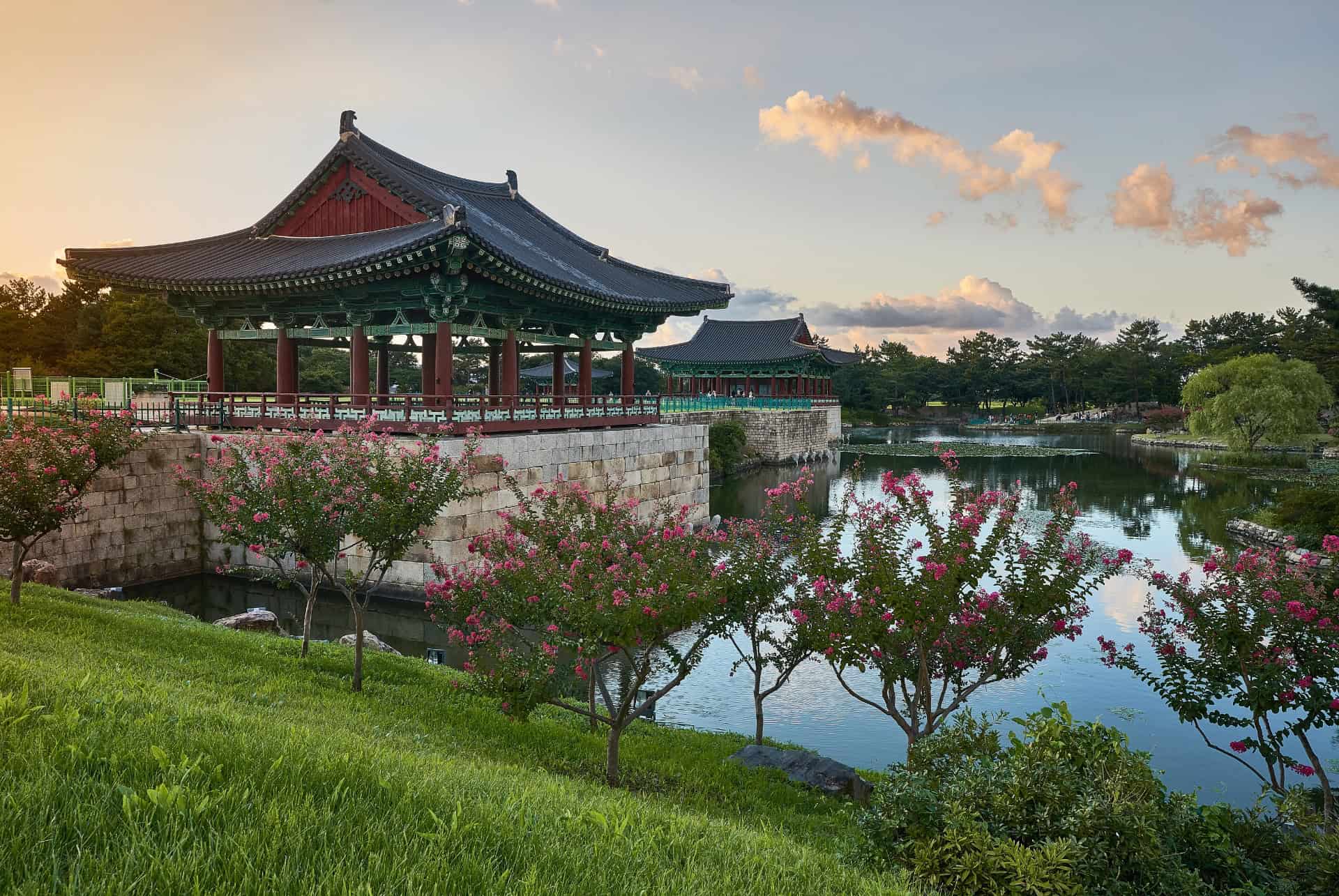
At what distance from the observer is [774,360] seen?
62.5 m

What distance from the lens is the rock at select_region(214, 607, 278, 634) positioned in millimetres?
14812

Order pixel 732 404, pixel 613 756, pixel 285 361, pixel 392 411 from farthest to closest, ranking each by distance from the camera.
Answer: pixel 732 404 < pixel 285 361 < pixel 392 411 < pixel 613 756

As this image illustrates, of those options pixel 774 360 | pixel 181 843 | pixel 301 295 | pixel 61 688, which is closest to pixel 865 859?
pixel 181 843

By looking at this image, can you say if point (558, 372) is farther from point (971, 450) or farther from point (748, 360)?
point (971, 450)

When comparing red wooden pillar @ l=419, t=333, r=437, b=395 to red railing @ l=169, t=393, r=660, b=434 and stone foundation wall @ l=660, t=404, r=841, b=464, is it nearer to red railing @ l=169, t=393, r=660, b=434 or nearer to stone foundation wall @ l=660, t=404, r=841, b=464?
red railing @ l=169, t=393, r=660, b=434

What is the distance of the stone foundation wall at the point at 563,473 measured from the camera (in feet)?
59.9

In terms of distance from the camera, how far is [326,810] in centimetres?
439

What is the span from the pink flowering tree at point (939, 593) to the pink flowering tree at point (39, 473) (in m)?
10.7

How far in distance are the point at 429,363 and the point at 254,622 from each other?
9.21 metres

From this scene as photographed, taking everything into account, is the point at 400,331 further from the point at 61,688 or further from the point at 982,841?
the point at 982,841

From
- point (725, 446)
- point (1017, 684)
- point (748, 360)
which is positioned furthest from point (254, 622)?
point (748, 360)

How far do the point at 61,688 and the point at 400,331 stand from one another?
1477cm

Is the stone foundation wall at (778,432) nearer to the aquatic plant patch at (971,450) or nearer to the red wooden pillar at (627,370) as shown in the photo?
the aquatic plant patch at (971,450)

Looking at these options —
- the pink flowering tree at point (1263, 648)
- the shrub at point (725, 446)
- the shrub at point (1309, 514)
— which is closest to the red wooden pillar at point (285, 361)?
the pink flowering tree at point (1263, 648)
